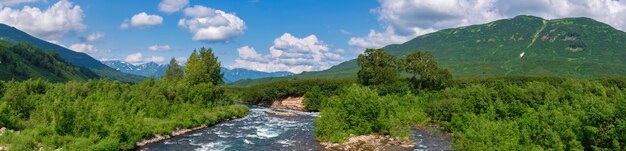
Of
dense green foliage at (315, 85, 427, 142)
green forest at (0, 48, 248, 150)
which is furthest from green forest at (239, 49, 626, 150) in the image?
green forest at (0, 48, 248, 150)

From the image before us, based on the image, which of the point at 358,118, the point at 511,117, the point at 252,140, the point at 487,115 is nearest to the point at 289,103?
the point at 252,140

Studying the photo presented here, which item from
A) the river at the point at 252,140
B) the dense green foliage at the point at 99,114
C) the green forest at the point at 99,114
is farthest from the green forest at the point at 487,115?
the dense green foliage at the point at 99,114

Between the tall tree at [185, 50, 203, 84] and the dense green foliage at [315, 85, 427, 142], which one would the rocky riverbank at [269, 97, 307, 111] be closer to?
the tall tree at [185, 50, 203, 84]

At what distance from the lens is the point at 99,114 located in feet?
163

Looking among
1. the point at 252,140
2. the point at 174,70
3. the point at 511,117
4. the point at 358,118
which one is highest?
the point at 174,70

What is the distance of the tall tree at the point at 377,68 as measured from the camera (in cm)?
11625

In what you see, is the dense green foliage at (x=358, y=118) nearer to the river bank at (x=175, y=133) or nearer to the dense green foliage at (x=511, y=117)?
the dense green foliage at (x=511, y=117)

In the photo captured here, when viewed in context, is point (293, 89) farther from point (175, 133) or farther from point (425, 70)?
point (175, 133)

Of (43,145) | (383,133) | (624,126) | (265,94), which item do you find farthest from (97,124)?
(265,94)

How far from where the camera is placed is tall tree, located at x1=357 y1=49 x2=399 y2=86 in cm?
11625

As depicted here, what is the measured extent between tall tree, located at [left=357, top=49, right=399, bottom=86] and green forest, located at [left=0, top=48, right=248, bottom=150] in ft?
122

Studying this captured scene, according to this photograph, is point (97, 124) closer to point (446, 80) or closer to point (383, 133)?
point (383, 133)

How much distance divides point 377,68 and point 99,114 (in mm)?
79547

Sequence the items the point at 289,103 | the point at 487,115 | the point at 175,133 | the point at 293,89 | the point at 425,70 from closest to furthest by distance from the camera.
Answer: the point at 487,115 < the point at 175,133 < the point at 425,70 < the point at 289,103 < the point at 293,89
